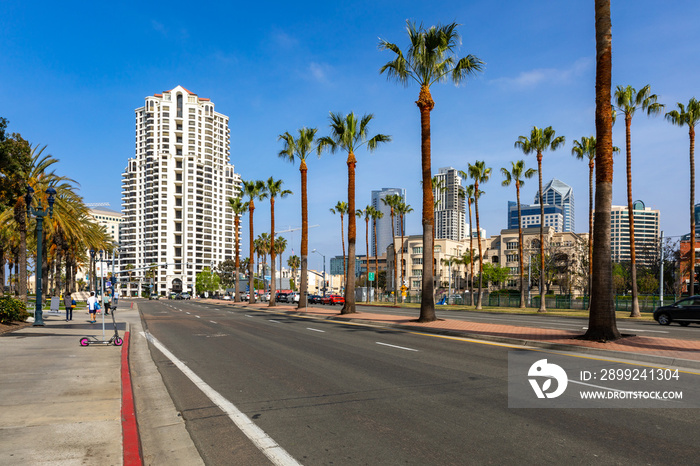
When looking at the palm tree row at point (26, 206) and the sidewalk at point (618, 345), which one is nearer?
the sidewalk at point (618, 345)

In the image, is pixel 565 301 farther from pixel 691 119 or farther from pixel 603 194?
pixel 603 194

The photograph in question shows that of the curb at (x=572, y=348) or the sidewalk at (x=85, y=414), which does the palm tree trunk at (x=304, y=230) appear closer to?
the curb at (x=572, y=348)

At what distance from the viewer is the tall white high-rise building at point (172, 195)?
186750mm

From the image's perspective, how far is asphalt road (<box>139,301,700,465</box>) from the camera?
5.66 metres

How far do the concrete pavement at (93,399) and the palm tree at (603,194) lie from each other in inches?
33.4

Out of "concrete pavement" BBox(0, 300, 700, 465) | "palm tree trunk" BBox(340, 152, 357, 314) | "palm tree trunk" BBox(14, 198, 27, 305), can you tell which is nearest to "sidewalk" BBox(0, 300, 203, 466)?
"concrete pavement" BBox(0, 300, 700, 465)

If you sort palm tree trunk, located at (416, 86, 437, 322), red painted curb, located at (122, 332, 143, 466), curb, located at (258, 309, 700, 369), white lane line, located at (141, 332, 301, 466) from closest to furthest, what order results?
red painted curb, located at (122, 332, 143, 466)
white lane line, located at (141, 332, 301, 466)
curb, located at (258, 309, 700, 369)
palm tree trunk, located at (416, 86, 437, 322)

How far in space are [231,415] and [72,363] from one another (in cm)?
685

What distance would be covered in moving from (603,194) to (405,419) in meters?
12.0

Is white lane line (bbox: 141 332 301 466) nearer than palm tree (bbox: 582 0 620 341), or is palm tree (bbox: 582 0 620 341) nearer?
white lane line (bbox: 141 332 301 466)

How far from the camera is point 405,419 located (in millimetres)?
7094

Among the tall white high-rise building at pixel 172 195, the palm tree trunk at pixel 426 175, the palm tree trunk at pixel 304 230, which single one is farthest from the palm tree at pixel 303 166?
the tall white high-rise building at pixel 172 195

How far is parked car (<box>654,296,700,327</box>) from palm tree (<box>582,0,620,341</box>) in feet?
49.8

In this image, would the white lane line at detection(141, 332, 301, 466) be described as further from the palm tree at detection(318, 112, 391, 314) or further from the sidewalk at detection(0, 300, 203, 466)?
the palm tree at detection(318, 112, 391, 314)
